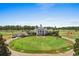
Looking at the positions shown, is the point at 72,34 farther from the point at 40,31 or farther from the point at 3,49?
the point at 3,49

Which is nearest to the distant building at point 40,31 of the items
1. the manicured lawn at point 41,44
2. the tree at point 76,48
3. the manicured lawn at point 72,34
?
the manicured lawn at point 41,44

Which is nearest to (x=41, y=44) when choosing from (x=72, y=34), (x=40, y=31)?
(x=40, y=31)

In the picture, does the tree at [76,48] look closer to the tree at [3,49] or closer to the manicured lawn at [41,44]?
the manicured lawn at [41,44]

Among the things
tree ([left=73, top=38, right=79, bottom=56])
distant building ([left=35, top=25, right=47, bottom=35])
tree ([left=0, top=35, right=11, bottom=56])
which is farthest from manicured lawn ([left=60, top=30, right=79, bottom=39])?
tree ([left=0, top=35, right=11, bottom=56])

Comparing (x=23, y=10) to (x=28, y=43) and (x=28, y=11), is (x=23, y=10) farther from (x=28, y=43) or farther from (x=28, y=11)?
(x=28, y=43)

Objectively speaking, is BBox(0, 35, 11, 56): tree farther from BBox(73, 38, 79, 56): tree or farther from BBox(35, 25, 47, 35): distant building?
BBox(73, 38, 79, 56): tree

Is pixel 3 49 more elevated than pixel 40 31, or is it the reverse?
pixel 40 31

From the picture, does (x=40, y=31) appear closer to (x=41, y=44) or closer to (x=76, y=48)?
(x=41, y=44)

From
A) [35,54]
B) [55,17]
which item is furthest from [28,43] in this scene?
[55,17]
